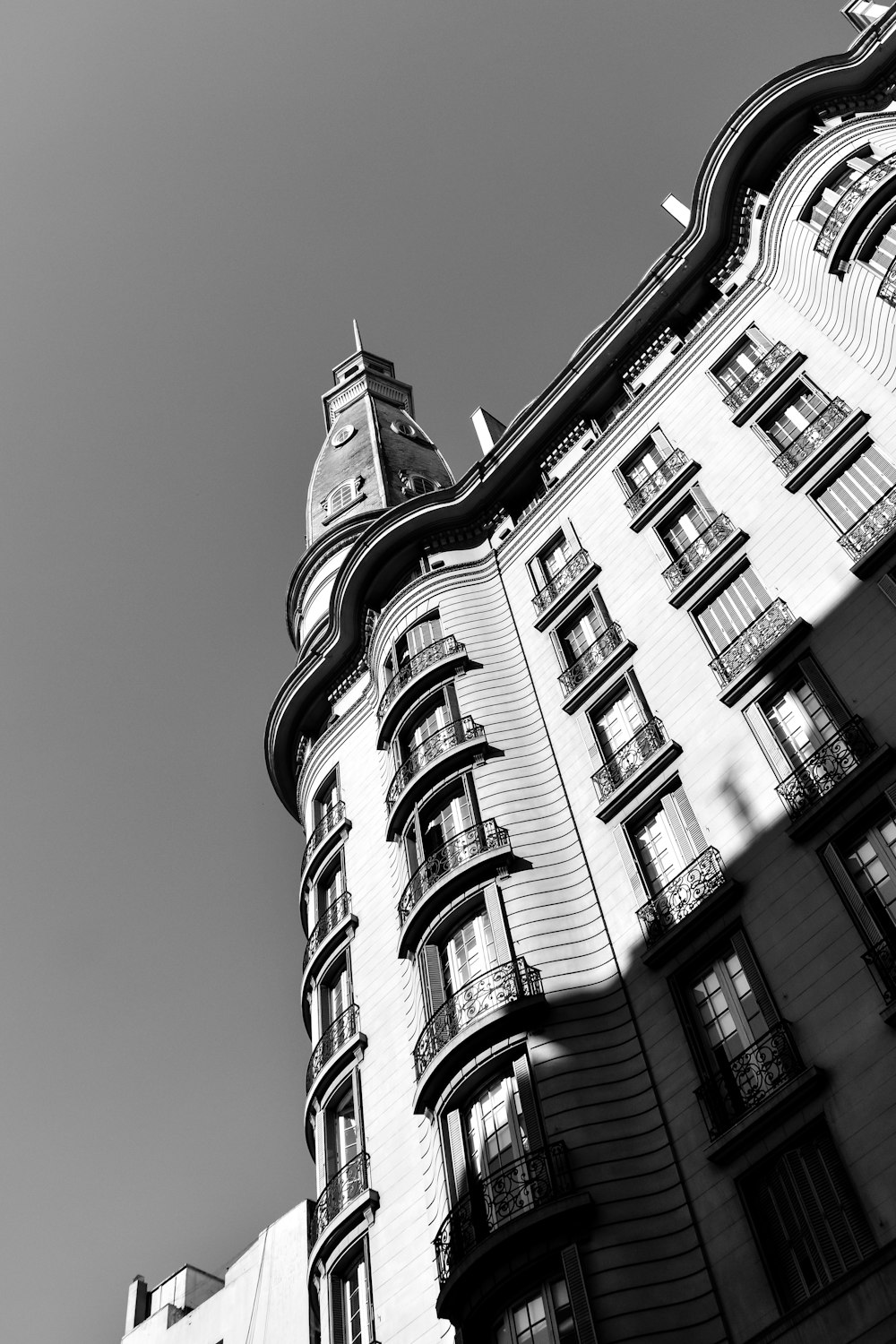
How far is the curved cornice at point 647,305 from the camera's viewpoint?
3133 cm

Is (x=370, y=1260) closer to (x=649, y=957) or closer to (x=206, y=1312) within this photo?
(x=649, y=957)

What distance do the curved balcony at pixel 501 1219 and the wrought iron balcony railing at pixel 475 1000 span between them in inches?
105

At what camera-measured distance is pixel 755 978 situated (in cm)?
1869

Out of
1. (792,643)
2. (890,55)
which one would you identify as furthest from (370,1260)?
(890,55)

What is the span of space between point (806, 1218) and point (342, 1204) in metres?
11.0

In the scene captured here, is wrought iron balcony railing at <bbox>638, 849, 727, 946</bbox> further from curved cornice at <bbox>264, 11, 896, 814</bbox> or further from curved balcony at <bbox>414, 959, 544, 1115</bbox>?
curved cornice at <bbox>264, 11, 896, 814</bbox>

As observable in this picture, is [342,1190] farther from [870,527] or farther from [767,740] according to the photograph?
[870,527]

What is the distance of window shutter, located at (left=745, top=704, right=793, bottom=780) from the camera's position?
2091cm

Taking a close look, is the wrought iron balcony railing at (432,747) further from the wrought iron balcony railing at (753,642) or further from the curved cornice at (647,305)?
the curved cornice at (647,305)

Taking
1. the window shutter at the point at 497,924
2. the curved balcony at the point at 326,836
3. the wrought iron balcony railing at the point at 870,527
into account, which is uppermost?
the curved balcony at the point at 326,836

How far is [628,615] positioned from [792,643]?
529 cm

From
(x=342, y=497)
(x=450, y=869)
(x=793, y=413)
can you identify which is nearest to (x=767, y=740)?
(x=450, y=869)

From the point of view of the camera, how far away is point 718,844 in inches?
826

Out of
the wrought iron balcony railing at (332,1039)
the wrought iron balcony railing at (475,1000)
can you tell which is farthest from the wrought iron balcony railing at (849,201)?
the wrought iron balcony railing at (332,1039)
